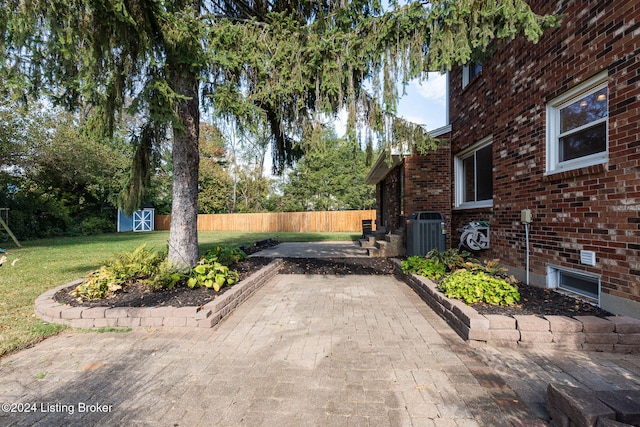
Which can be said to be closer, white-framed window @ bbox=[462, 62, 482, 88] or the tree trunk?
the tree trunk

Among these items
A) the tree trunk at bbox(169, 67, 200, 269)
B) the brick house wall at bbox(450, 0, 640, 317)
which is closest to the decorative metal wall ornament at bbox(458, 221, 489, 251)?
the brick house wall at bbox(450, 0, 640, 317)

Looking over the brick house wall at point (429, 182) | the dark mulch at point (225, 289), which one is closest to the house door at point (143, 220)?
the dark mulch at point (225, 289)

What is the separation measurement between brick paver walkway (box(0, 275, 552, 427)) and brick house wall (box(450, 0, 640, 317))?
197cm

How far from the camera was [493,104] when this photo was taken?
5508mm

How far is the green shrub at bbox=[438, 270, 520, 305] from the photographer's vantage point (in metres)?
3.52

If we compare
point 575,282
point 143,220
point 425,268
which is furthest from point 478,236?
point 143,220

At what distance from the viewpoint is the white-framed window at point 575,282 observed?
11.5 ft

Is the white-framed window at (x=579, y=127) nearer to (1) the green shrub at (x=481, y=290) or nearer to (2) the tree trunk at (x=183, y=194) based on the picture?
(1) the green shrub at (x=481, y=290)

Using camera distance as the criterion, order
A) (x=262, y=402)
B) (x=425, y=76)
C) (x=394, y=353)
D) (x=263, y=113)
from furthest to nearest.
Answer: (x=263, y=113)
(x=425, y=76)
(x=394, y=353)
(x=262, y=402)

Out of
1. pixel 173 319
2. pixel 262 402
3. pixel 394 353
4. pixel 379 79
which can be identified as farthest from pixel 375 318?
pixel 379 79

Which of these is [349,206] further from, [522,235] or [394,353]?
[394,353]

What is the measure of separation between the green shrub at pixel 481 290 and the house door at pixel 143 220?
1153 inches

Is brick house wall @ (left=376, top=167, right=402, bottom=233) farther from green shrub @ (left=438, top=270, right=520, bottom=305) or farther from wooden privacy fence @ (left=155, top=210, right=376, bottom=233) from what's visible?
wooden privacy fence @ (left=155, top=210, right=376, bottom=233)

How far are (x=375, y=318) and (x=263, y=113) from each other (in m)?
3.47
